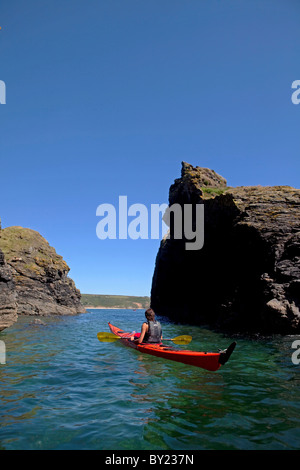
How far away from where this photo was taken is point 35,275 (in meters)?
36.2

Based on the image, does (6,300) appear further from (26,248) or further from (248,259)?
(26,248)

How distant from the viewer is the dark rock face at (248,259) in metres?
16.9

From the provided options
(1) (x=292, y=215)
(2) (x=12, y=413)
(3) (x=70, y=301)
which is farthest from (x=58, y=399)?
(3) (x=70, y=301)

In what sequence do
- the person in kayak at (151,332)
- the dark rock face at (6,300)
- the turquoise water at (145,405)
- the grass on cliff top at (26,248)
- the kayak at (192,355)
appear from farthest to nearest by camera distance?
1. the grass on cliff top at (26,248)
2. the dark rock face at (6,300)
3. the person in kayak at (151,332)
4. the kayak at (192,355)
5. the turquoise water at (145,405)

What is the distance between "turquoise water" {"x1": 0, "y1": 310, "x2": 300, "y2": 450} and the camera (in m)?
3.98

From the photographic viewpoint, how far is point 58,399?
18.6 feet

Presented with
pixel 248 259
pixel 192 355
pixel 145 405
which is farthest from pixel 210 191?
pixel 145 405

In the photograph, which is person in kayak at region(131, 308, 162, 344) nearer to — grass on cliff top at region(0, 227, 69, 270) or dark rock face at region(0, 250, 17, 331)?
dark rock face at region(0, 250, 17, 331)

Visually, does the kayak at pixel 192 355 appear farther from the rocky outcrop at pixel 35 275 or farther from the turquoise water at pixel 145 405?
the rocky outcrop at pixel 35 275

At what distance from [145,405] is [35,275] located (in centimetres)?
3433

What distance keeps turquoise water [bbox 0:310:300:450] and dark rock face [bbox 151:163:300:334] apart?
8200 millimetres

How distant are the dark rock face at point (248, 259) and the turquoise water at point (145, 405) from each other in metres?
8.20

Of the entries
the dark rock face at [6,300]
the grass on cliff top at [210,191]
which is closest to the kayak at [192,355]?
the dark rock face at [6,300]
